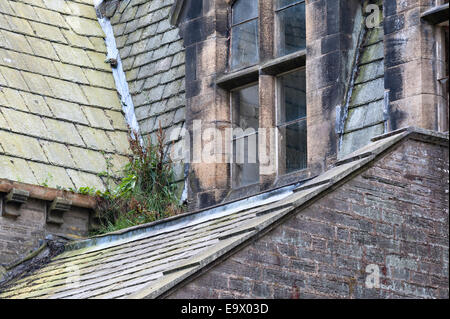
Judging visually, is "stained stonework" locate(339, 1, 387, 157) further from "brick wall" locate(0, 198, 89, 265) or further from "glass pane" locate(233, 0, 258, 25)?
"brick wall" locate(0, 198, 89, 265)

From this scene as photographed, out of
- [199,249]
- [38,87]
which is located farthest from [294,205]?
[38,87]

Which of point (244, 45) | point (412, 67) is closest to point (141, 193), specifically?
point (244, 45)

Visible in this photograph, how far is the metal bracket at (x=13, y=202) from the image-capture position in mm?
13023

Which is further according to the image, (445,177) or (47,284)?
(47,284)

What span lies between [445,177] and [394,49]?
4.76 feet

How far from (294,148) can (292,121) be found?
0.29 m

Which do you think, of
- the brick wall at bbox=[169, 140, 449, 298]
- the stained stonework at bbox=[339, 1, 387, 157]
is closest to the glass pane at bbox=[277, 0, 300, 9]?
the stained stonework at bbox=[339, 1, 387, 157]

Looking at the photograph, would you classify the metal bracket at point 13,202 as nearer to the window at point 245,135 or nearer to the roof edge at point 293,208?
the window at point 245,135

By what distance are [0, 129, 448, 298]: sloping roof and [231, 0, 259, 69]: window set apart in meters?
2.17

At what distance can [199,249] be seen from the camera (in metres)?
10.2

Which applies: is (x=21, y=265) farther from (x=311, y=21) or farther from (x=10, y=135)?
(x=311, y=21)

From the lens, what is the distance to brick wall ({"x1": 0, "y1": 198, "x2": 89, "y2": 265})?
13.1 meters

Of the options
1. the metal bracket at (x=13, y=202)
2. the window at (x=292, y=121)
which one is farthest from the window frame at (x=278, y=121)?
the metal bracket at (x=13, y=202)

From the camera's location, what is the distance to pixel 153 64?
49.5ft
